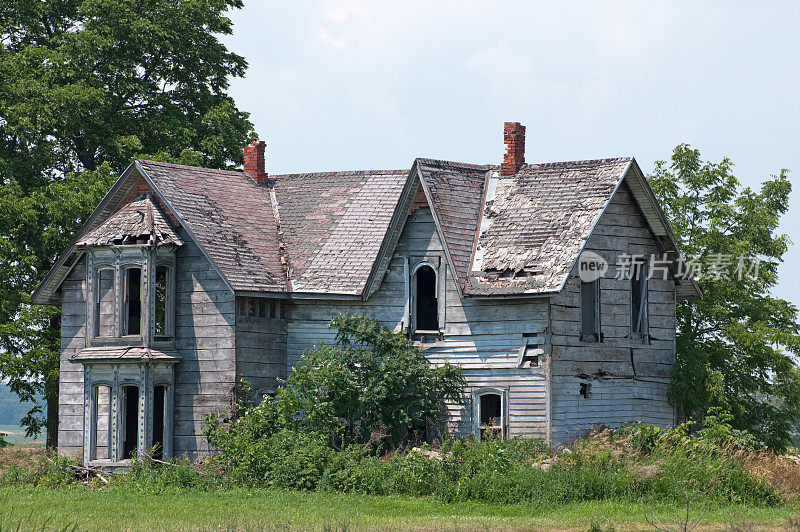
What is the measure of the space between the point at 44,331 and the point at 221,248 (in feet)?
30.7

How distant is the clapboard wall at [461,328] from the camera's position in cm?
2764

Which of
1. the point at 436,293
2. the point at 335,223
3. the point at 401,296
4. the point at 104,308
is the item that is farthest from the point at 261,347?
the point at 436,293

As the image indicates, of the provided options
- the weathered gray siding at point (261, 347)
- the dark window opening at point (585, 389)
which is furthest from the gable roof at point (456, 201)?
the weathered gray siding at point (261, 347)

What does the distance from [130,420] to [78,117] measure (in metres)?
11.0

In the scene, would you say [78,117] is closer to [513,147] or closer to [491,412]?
[513,147]

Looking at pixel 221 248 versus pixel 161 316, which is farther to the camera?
pixel 161 316

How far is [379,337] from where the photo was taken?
27.7 metres

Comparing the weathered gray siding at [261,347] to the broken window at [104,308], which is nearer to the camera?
the weathered gray siding at [261,347]

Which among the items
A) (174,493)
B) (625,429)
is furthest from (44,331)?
(625,429)

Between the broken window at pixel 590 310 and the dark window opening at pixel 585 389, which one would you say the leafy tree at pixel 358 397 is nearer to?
the dark window opening at pixel 585 389

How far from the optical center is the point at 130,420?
30.6 m

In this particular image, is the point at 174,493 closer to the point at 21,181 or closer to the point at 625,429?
the point at 625,429

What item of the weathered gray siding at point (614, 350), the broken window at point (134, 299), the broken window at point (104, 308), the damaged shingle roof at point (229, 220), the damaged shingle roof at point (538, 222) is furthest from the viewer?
the broken window at point (134, 299)

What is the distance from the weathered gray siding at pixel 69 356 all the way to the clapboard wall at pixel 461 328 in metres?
5.74
